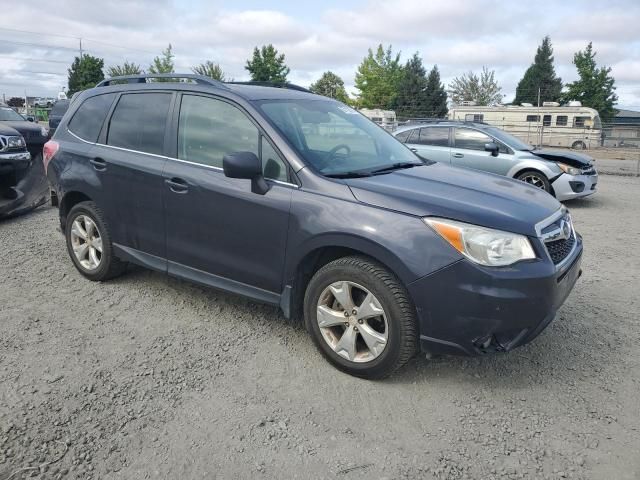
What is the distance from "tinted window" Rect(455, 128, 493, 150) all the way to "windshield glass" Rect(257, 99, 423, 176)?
603 cm

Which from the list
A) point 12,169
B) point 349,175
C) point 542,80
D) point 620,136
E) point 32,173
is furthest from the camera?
point 542,80

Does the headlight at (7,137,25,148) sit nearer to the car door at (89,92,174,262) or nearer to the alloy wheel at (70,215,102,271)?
the alloy wheel at (70,215,102,271)

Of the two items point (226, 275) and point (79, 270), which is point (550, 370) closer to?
point (226, 275)

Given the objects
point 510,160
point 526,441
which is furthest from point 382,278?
point 510,160

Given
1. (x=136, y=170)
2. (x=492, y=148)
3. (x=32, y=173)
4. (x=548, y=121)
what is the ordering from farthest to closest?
(x=548, y=121)
(x=492, y=148)
(x=32, y=173)
(x=136, y=170)

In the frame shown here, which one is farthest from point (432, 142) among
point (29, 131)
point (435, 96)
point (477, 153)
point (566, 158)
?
point (435, 96)

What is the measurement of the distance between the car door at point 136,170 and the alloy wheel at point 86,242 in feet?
0.92

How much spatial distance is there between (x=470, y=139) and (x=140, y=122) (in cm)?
732

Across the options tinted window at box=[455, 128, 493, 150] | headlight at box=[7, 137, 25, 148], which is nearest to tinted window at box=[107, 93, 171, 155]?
headlight at box=[7, 137, 25, 148]

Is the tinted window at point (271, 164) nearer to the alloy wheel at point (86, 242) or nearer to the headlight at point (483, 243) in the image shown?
the headlight at point (483, 243)

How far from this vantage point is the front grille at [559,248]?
3125 mm

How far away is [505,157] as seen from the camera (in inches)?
388

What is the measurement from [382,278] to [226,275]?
49.2 inches

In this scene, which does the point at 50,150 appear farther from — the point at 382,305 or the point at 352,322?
the point at 382,305
